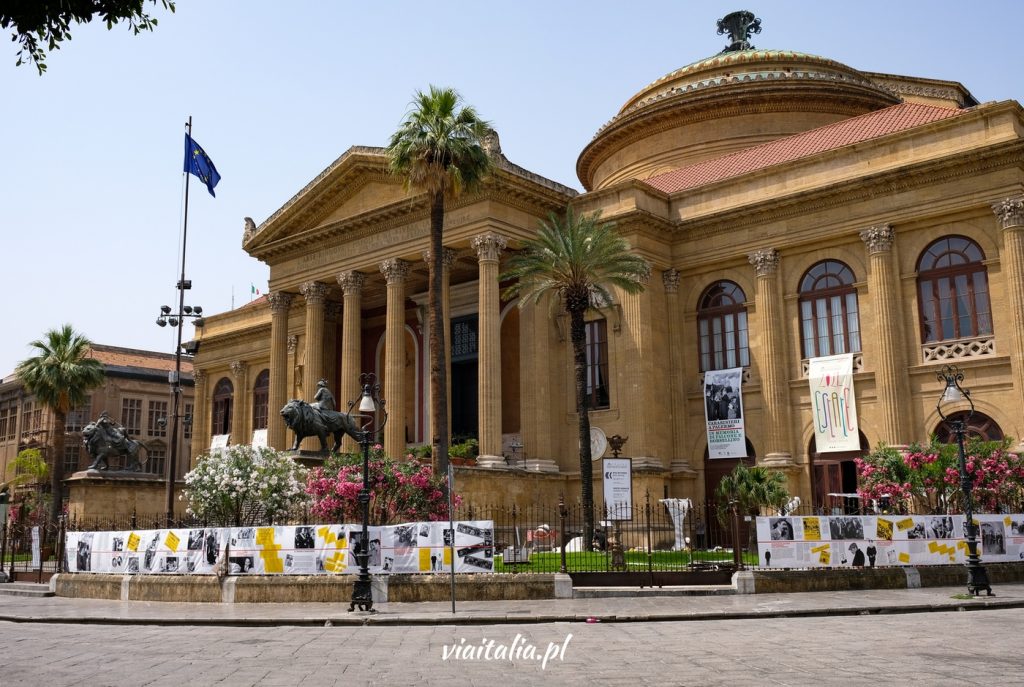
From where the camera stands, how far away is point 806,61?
153 feet

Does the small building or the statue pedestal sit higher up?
the small building

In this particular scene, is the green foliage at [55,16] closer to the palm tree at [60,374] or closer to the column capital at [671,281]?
the column capital at [671,281]

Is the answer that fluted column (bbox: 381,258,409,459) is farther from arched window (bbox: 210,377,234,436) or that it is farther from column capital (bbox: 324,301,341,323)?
arched window (bbox: 210,377,234,436)

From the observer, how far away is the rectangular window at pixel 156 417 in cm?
7144

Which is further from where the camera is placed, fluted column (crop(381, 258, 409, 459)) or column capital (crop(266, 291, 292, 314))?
column capital (crop(266, 291, 292, 314))

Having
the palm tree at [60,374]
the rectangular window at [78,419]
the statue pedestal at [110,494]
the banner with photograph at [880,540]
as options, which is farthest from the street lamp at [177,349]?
the rectangular window at [78,419]

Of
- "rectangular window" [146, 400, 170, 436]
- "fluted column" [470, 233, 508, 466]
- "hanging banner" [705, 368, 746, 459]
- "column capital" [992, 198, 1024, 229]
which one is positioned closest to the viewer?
"column capital" [992, 198, 1024, 229]

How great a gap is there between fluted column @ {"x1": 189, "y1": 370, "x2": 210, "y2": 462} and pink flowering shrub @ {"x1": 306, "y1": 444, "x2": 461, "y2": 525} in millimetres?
33177

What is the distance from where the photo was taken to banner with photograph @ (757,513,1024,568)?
22188 millimetres

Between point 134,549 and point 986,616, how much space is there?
19.5 m

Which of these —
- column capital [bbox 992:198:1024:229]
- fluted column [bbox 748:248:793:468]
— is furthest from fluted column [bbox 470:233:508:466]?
column capital [bbox 992:198:1024:229]

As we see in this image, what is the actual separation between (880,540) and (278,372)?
28.9 m

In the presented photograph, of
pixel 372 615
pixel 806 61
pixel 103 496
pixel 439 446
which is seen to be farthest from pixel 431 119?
pixel 806 61

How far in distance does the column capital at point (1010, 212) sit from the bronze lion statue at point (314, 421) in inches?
884
